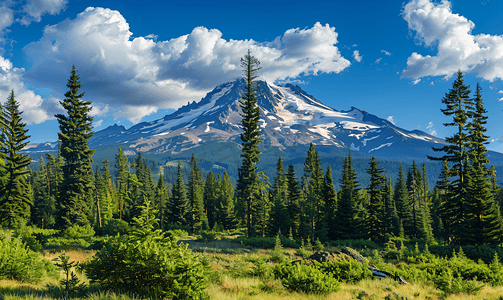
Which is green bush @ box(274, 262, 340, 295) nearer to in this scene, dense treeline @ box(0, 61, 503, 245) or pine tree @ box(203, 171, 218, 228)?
dense treeline @ box(0, 61, 503, 245)

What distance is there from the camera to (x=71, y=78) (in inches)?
1273

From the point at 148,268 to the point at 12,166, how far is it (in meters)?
35.4

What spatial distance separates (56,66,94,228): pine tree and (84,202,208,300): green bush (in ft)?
93.7

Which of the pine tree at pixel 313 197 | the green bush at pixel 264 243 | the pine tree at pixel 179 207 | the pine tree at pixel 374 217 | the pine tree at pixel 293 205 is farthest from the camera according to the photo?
the pine tree at pixel 179 207

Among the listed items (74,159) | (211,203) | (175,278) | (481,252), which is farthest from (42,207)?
(481,252)

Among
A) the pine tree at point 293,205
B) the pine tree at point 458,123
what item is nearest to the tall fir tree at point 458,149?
the pine tree at point 458,123

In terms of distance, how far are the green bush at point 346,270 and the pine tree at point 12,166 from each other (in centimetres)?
3454

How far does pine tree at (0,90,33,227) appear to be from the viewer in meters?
30.8

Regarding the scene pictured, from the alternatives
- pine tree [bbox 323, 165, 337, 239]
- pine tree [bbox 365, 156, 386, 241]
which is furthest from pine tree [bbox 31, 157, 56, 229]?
pine tree [bbox 365, 156, 386, 241]

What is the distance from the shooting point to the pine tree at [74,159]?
30797mm

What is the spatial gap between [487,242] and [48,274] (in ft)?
101

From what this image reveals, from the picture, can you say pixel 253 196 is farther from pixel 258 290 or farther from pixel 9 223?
pixel 9 223

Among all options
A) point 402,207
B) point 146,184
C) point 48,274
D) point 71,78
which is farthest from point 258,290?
point 146,184

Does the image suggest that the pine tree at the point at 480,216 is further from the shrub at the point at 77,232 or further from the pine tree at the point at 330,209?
the shrub at the point at 77,232
